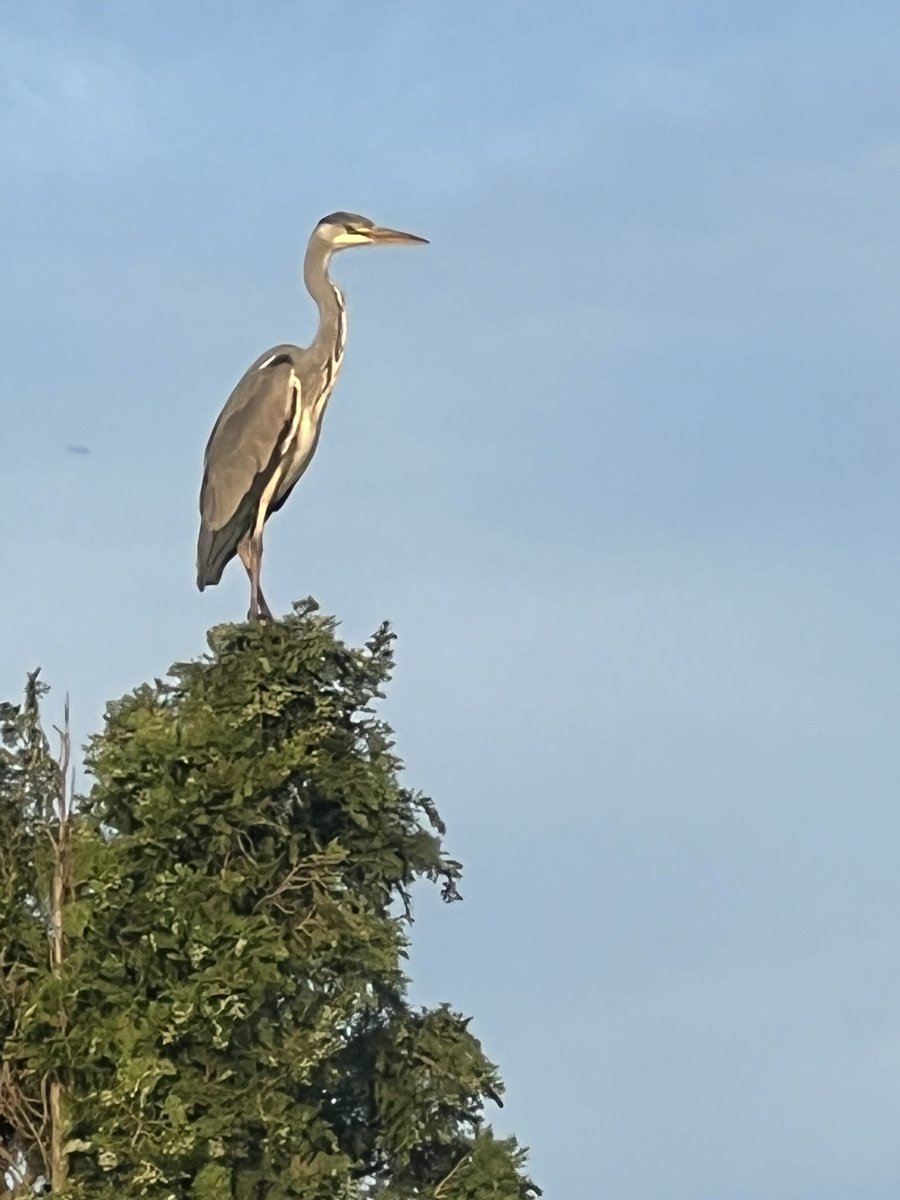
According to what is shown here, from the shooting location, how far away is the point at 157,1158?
39.4 ft

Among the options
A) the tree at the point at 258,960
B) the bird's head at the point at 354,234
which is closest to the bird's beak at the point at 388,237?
the bird's head at the point at 354,234

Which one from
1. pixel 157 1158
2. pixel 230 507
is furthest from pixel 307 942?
pixel 230 507

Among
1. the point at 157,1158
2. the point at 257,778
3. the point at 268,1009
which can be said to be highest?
the point at 257,778

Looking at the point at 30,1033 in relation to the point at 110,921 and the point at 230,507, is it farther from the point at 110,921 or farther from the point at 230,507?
the point at 230,507

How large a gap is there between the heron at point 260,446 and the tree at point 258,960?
2.90 meters

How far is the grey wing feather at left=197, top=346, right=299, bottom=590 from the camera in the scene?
16.6m

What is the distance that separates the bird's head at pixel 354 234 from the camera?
18.3 m

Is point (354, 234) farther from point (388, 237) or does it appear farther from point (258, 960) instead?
point (258, 960)

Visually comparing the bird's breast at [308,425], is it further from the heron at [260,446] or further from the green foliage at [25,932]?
the green foliage at [25,932]

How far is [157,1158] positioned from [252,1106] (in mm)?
489

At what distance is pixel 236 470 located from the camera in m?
16.6

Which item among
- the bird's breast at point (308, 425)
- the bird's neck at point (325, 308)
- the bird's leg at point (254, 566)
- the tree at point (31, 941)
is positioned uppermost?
the bird's neck at point (325, 308)

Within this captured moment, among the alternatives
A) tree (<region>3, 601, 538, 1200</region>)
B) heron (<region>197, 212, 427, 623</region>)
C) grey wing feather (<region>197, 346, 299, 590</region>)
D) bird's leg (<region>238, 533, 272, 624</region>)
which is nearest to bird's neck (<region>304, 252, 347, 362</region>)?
heron (<region>197, 212, 427, 623</region>)

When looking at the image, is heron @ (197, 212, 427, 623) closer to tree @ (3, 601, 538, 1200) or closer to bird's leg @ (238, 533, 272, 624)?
bird's leg @ (238, 533, 272, 624)
